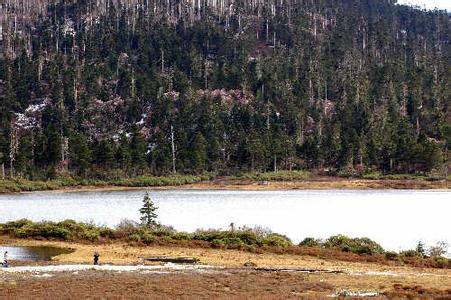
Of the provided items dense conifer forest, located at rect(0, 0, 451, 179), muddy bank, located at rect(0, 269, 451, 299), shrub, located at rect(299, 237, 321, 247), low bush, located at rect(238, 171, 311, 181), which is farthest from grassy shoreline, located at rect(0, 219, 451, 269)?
dense conifer forest, located at rect(0, 0, 451, 179)

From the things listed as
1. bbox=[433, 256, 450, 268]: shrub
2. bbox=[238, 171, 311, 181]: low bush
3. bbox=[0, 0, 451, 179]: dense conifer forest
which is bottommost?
bbox=[433, 256, 450, 268]: shrub

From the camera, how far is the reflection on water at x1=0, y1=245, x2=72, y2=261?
47.8m

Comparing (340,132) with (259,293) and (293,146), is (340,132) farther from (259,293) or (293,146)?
(259,293)

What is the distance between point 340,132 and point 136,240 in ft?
361

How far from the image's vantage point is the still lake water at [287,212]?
65.3 metres

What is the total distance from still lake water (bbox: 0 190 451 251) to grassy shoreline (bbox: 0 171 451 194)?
13.7 meters

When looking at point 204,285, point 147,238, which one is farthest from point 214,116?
point 204,285

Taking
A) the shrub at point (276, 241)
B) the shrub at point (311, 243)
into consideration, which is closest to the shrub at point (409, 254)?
the shrub at point (311, 243)

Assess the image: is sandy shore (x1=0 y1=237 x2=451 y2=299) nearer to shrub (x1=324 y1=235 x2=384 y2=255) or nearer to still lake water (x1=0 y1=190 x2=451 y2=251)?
shrub (x1=324 y1=235 x2=384 y2=255)

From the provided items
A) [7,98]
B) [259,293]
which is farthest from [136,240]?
[7,98]

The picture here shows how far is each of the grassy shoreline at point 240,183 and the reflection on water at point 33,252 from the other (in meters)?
77.1

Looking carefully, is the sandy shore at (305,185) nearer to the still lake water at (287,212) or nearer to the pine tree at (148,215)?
the still lake water at (287,212)

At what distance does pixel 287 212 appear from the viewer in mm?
82375

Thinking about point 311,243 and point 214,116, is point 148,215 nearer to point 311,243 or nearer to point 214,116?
point 311,243
